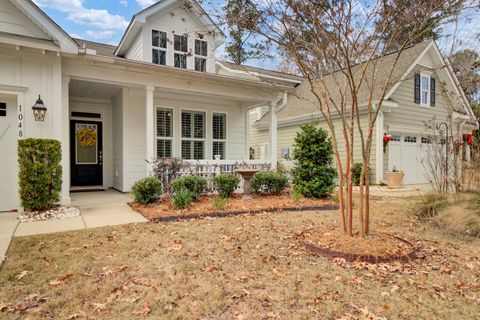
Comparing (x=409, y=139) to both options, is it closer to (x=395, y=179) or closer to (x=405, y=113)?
(x=405, y=113)

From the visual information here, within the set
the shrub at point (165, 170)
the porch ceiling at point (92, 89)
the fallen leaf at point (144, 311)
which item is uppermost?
the porch ceiling at point (92, 89)

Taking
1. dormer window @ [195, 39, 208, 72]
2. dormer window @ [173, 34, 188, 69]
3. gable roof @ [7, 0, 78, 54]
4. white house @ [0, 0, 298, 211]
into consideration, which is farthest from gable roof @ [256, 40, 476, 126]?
gable roof @ [7, 0, 78, 54]

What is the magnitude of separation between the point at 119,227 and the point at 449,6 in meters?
5.81

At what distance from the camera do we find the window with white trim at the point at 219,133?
36.3 ft

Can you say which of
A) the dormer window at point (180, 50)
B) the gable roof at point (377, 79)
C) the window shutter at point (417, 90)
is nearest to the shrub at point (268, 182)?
the gable roof at point (377, 79)

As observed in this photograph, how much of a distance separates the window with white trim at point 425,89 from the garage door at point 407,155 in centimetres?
174

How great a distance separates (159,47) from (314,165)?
637 centimetres

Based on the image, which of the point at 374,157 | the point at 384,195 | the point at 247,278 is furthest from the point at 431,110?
the point at 247,278

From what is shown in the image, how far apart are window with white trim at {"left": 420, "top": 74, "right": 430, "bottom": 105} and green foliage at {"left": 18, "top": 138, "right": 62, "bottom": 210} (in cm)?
1485

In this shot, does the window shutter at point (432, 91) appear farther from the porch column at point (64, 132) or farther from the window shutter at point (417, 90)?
the porch column at point (64, 132)

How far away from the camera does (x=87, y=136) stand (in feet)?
32.8

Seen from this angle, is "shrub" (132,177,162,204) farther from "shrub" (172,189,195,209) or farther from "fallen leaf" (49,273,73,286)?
"fallen leaf" (49,273,73,286)

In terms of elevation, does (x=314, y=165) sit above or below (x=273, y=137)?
below

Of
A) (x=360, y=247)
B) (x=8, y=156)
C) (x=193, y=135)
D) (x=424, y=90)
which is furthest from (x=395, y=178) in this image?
(x=8, y=156)
